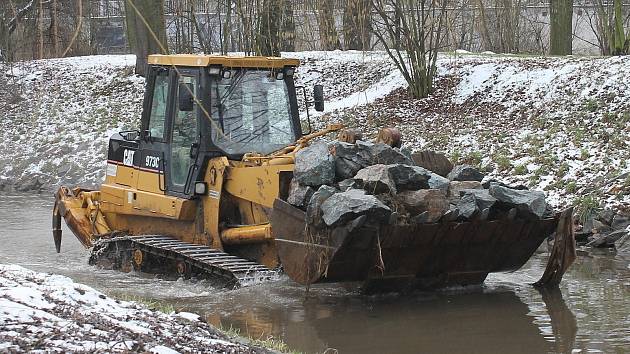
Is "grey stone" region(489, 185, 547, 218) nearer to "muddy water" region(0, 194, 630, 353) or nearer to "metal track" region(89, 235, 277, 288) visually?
"muddy water" region(0, 194, 630, 353)

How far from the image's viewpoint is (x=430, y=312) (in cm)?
1020

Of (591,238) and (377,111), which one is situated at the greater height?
(377,111)

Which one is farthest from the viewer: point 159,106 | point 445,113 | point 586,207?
point 445,113

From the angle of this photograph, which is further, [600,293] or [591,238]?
[591,238]

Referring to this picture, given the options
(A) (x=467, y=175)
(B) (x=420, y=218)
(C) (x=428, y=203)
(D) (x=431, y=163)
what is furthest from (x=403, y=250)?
(D) (x=431, y=163)

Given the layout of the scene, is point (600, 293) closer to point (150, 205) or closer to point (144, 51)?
point (150, 205)

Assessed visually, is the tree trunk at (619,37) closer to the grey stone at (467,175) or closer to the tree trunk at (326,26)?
the grey stone at (467,175)

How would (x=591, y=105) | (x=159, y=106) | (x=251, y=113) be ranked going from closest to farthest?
(x=251, y=113) < (x=159, y=106) < (x=591, y=105)

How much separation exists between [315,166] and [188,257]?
1.95 m

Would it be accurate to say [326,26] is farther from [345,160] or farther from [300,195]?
[300,195]

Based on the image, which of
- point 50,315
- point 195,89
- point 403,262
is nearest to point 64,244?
point 195,89

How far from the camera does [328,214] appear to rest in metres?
9.77

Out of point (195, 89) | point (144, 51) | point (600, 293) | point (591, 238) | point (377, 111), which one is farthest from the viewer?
point (144, 51)

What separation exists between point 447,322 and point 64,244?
24.0 ft
